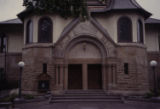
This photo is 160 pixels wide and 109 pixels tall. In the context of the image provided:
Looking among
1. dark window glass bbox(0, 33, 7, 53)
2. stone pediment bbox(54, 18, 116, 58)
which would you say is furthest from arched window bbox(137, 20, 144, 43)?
dark window glass bbox(0, 33, 7, 53)

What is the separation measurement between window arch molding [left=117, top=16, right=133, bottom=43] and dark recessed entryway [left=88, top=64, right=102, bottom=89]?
11.4 feet

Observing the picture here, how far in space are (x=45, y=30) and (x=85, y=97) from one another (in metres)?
7.60

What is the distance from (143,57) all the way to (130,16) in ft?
13.5

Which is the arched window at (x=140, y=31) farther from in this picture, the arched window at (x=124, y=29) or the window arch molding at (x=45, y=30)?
the window arch molding at (x=45, y=30)

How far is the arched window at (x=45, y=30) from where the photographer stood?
1914cm

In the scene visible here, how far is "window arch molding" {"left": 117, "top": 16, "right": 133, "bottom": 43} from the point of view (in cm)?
1895

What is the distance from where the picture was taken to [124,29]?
1912 centimetres

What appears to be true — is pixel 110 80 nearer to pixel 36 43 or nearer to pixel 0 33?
pixel 36 43

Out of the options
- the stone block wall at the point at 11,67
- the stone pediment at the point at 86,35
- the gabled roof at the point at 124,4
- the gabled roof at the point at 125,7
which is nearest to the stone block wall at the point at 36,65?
the stone pediment at the point at 86,35

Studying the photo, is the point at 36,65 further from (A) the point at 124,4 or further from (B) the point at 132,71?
(A) the point at 124,4

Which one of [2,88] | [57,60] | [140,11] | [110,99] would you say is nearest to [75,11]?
[57,60]

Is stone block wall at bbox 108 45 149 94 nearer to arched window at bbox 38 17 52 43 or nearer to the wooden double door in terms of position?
the wooden double door

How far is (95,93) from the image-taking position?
17406mm

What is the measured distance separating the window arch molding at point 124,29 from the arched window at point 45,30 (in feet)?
21.7
